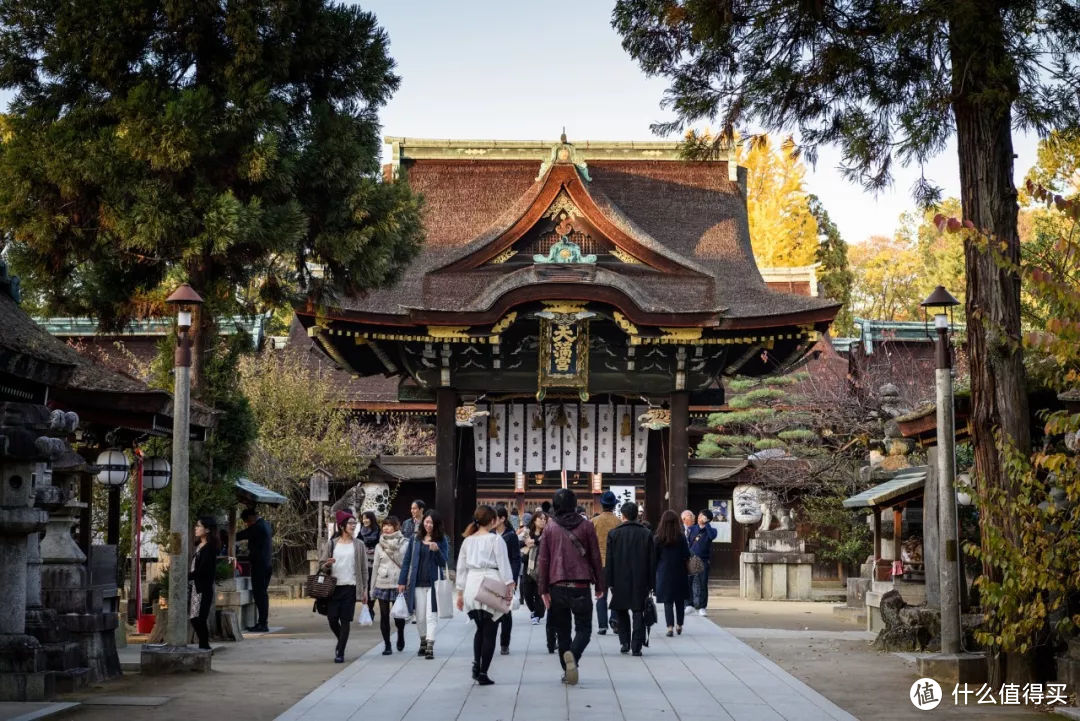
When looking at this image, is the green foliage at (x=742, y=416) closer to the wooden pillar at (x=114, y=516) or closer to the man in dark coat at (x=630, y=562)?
the man in dark coat at (x=630, y=562)

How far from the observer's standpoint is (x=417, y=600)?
14.7 metres

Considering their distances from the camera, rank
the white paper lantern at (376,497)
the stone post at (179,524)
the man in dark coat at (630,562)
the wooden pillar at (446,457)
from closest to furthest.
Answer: the stone post at (179,524) < the man in dark coat at (630,562) < the wooden pillar at (446,457) < the white paper lantern at (376,497)

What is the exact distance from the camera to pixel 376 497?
2914cm

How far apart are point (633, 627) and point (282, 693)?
15.5 feet

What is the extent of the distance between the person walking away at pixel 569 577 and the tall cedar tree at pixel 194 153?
5.22m

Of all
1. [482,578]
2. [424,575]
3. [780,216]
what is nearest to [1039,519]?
[482,578]

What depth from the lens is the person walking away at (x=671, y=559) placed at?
16594 mm

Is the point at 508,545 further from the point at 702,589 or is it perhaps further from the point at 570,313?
the point at 570,313

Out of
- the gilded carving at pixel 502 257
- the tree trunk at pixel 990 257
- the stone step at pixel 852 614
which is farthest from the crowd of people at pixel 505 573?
the gilded carving at pixel 502 257

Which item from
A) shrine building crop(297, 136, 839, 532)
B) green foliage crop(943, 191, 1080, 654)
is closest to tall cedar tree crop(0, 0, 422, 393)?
shrine building crop(297, 136, 839, 532)

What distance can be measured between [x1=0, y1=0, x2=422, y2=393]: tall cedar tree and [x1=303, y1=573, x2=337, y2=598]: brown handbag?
3.29m

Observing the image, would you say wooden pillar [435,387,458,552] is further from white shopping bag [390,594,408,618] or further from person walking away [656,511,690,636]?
white shopping bag [390,594,408,618]

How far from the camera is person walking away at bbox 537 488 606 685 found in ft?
40.1

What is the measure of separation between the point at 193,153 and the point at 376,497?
15149 mm
